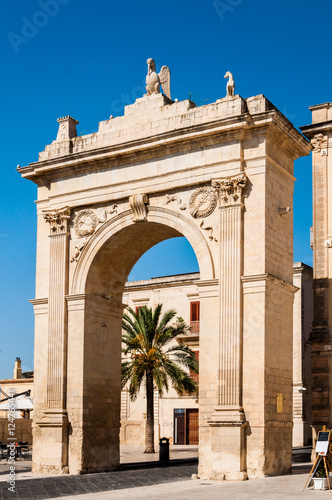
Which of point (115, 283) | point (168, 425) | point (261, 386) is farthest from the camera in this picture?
point (168, 425)

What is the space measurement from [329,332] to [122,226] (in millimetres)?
7294

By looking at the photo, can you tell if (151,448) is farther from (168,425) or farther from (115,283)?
(115,283)

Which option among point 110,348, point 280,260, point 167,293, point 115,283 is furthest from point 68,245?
point 167,293

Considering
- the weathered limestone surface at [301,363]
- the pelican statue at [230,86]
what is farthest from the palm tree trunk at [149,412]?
the pelican statue at [230,86]

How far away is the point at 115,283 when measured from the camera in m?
22.6

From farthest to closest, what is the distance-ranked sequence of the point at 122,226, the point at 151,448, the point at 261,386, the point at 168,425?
the point at 168,425 < the point at 151,448 < the point at 122,226 < the point at 261,386

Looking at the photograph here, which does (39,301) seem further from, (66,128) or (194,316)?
(194,316)

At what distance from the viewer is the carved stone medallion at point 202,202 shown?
1936 centimetres

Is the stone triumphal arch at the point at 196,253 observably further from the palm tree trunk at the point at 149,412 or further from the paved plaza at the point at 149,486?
the palm tree trunk at the point at 149,412

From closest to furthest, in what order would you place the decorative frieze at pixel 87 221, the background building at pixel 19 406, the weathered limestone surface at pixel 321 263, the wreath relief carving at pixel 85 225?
the decorative frieze at pixel 87 221 → the wreath relief carving at pixel 85 225 → the weathered limestone surface at pixel 321 263 → the background building at pixel 19 406

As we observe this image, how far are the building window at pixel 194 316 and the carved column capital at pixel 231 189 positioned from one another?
20734 millimetres

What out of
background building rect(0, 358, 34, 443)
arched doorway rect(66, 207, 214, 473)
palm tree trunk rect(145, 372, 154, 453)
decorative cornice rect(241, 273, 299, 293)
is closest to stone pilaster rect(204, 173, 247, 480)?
decorative cornice rect(241, 273, 299, 293)

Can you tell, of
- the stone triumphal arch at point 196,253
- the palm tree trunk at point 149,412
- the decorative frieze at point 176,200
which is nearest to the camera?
the stone triumphal arch at point 196,253

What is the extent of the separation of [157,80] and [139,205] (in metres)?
3.85
